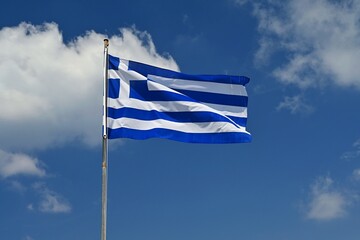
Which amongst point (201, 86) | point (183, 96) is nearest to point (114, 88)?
point (183, 96)

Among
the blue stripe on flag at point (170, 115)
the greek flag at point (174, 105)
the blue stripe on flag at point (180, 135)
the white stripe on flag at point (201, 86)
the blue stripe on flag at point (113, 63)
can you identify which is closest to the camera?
the blue stripe on flag at point (180, 135)

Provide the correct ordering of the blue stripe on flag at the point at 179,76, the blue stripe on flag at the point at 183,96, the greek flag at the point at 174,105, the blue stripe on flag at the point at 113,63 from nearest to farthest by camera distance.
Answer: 1. the greek flag at the point at 174,105
2. the blue stripe on flag at the point at 113,63
3. the blue stripe on flag at the point at 183,96
4. the blue stripe on flag at the point at 179,76

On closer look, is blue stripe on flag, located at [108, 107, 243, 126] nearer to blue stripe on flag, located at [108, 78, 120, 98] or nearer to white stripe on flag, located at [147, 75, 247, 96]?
blue stripe on flag, located at [108, 78, 120, 98]

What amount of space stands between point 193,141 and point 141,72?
422 cm

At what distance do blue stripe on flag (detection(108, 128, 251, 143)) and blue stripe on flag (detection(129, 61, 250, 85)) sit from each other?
2835mm

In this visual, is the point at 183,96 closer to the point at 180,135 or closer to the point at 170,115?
the point at 170,115

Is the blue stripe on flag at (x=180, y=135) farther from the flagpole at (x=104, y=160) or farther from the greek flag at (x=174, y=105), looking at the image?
the flagpole at (x=104, y=160)

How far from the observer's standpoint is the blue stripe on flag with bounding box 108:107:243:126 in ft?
120

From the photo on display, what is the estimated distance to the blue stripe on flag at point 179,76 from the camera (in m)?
37.9

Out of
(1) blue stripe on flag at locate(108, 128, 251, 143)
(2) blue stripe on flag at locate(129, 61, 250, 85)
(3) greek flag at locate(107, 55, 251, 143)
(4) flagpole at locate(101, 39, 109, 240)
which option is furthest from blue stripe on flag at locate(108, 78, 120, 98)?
(1) blue stripe on flag at locate(108, 128, 251, 143)

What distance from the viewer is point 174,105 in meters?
38.4

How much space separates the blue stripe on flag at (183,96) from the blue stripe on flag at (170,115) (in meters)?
0.72

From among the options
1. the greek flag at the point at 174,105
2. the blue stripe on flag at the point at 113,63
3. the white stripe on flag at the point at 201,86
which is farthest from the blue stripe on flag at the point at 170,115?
the blue stripe on flag at the point at 113,63

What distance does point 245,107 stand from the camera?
40.0 m
